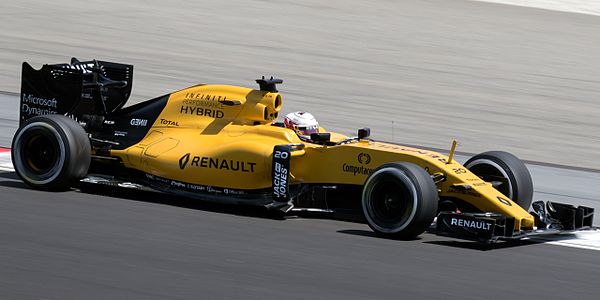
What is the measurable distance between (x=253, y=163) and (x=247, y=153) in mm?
114

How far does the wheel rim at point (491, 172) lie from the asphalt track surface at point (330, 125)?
0.94m

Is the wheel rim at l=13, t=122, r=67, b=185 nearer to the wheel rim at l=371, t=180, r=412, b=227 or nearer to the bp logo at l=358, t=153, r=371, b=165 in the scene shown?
the bp logo at l=358, t=153, r=371, b=165

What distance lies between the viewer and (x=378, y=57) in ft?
77.9

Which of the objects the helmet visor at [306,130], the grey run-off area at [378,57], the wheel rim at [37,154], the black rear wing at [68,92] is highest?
the grey run-off area at [378,57]

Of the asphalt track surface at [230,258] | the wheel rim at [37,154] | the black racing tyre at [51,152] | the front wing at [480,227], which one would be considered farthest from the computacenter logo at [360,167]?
the wheel rim at [37,154]

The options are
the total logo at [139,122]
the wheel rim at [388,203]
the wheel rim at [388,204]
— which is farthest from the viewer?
the total logo at [139,122]

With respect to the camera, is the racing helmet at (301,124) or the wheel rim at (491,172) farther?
the racing helmet at (301,124)

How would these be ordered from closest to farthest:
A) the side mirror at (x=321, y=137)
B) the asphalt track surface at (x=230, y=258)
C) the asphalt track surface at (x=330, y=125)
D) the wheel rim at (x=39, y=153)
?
1. the asphalt track surface at (x=230, y=258)
2. the asphalt track surface at (x=330, y=125)
3. the side mirror at (x=321, y=137)
4. the wheel rim at (x=39, y=153)

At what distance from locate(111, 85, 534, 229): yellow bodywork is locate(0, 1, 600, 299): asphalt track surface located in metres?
0.35

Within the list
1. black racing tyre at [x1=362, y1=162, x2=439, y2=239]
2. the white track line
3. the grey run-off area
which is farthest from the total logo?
the white track line

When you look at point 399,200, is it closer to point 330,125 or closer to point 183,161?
point 183,161

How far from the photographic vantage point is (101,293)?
8.30 metres

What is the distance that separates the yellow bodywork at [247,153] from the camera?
423 inches

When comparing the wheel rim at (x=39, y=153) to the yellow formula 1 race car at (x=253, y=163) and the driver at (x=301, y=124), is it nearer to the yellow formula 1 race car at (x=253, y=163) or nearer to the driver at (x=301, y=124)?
the yellow formula 1 race car at (x=253, y=163)
